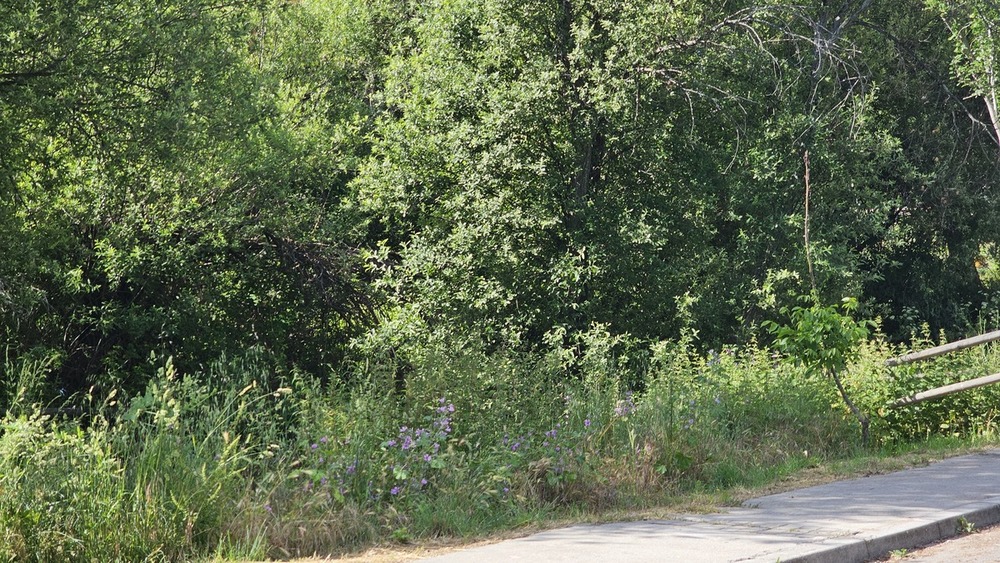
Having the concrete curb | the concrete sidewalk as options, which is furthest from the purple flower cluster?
the concrete curb

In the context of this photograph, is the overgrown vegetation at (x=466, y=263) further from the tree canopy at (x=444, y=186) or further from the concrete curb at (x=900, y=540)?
the concrete curb at (x=900, y=540)

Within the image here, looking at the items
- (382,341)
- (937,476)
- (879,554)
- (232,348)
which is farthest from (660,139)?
(879,554)

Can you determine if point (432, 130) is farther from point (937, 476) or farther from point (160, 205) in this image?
point (937, 476)

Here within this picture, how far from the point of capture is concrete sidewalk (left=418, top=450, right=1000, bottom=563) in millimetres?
6527

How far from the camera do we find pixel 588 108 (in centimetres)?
1734

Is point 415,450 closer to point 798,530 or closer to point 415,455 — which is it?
point 415,455

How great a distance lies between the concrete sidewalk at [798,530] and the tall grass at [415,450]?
0.77m

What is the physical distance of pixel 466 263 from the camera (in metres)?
18.0

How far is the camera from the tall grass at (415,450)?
6625 millimetres

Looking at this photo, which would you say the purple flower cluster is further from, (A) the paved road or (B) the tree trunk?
(B) the tree trunk

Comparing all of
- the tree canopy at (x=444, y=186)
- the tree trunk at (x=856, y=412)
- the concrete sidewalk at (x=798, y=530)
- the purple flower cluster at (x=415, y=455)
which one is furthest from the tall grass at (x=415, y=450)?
the tree canopy at (x=444, y=186)

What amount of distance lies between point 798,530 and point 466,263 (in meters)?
11.2

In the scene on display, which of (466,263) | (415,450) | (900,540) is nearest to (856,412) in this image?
(900,540)

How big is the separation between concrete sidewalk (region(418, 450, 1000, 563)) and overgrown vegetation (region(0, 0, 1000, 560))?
85 centimetres
